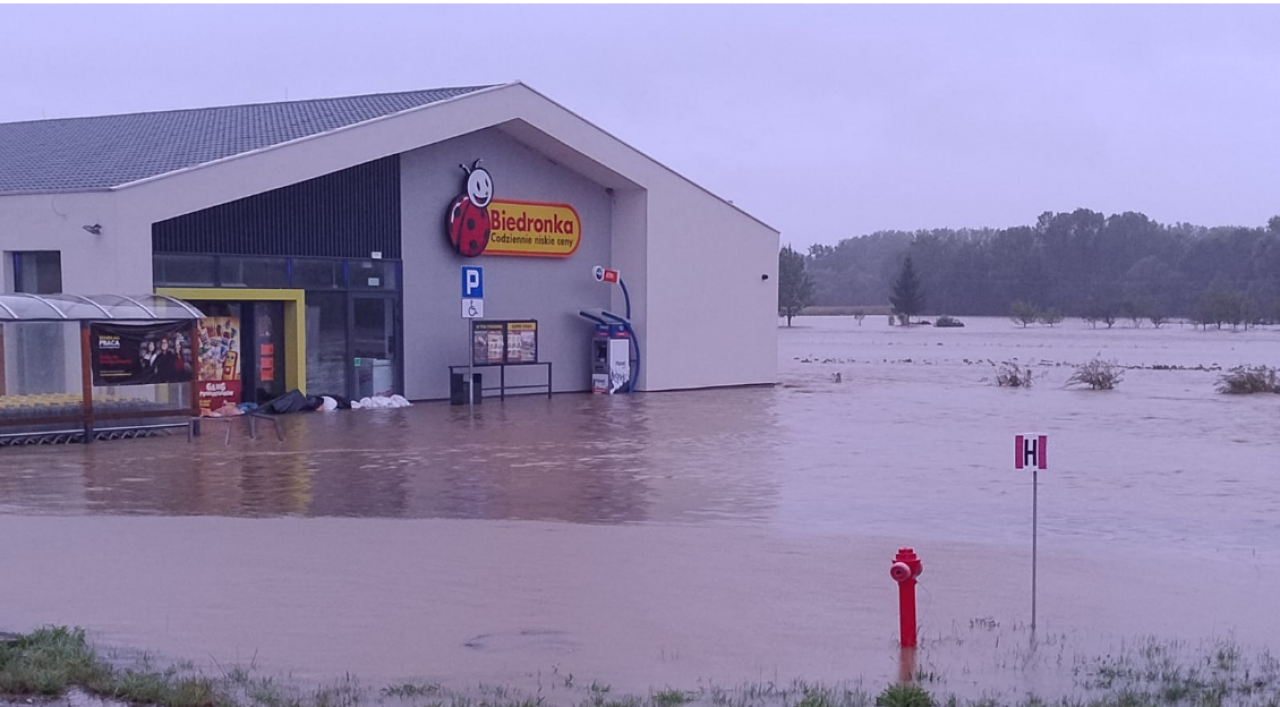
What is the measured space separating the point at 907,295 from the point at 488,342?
291ft

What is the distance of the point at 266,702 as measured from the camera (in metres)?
7.14

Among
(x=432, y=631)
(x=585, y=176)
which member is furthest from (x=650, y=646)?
(x=585, y=176)

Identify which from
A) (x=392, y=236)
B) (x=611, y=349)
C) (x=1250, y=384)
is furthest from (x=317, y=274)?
(x=1250, y=384)

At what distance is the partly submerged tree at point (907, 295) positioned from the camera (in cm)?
11425

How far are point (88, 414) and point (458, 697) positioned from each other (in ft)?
50.1

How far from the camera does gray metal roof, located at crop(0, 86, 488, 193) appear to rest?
81.5ft

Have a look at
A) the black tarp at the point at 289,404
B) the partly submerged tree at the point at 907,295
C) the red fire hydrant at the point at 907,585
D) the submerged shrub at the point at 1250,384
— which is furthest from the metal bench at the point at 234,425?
the partly submerged tree at the point at 907,295

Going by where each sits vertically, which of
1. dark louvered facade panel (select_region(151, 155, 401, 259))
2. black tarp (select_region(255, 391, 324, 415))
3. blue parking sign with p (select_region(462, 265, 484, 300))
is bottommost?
black tarp (select_region(255, 391, 324, 415))

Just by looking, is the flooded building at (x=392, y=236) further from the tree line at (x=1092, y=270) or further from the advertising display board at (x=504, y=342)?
the tree line at (x=1092, y=270)

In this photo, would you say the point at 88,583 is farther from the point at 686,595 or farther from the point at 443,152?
the point at 443,152

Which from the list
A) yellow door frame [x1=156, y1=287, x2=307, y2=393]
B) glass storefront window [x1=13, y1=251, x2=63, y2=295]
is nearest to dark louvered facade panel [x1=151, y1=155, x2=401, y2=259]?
yellow door frame [x1=156, y1=287, x2=307, y2=393]

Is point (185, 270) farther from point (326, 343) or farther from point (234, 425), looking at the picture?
point (326, 343)

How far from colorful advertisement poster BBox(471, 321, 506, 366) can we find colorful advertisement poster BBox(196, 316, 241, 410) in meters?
5.65

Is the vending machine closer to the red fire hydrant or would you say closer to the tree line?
the red fire hydrant
